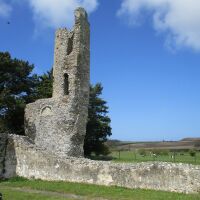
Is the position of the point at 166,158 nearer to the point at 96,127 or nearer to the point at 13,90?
the point at 96,127

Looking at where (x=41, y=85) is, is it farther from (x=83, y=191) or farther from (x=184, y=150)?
(x=83, y=191)

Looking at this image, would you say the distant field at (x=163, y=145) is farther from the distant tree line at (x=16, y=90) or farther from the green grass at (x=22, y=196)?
the green grass at (x=22, y=196)

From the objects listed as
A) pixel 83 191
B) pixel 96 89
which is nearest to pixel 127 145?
pixel 96 89

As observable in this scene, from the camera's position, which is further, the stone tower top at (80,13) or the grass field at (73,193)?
the stone tower top at (80,13)

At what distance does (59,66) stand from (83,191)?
36.2 ft

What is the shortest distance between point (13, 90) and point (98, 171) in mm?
14426

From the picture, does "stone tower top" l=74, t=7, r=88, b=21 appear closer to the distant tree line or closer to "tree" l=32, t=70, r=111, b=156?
the distant tree line

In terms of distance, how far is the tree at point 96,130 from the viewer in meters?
41.1

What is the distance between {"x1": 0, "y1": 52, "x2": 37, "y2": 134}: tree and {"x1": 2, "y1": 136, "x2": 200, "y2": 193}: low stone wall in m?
6.58

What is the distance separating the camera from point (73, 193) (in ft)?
57.6

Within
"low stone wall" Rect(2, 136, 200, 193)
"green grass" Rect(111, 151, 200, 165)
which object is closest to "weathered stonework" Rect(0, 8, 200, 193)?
"low stone wall" Rect(2, 136, 200, 193)

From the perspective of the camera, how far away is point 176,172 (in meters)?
17.2

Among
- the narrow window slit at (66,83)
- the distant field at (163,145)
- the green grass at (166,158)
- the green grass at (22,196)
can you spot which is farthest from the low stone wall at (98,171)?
the distant field at (163,145)

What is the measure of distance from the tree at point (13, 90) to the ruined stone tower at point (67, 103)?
2100 mm
